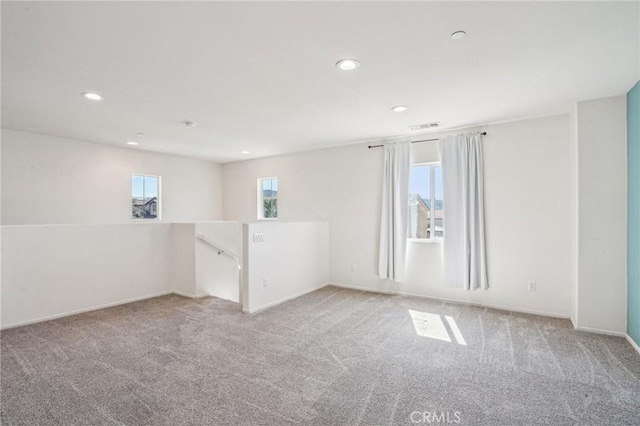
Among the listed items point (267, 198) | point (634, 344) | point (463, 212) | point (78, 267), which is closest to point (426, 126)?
point (463, 212)

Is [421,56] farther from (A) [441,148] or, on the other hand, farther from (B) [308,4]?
(A) [441,148]

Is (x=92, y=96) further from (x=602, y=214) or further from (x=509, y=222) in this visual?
(x=602, y=214)

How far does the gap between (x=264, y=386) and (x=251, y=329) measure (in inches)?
48.6

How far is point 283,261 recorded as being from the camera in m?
4.81

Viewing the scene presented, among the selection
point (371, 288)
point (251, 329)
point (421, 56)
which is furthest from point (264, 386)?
point (371, 288)

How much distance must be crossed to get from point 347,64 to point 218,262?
4.16m

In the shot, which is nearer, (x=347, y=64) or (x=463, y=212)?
(x=347, y=64)

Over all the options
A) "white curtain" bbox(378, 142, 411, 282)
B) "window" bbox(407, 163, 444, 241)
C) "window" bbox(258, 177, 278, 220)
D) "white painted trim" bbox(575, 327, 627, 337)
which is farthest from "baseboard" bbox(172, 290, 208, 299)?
"white painted trim" bbox(575, 327, 627, 337)

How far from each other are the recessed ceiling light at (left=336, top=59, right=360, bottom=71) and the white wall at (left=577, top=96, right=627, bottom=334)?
2910 mm

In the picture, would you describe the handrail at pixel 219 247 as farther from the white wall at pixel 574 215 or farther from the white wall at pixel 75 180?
the white wall at pixel 574 215

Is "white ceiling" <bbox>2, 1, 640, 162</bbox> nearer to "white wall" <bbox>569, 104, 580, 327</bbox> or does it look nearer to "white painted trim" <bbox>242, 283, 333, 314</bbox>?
"white wall" <bbox>569, 104, 580, 327</bbox>

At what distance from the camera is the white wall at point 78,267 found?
3752 millimetres

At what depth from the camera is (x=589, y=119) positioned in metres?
3.47

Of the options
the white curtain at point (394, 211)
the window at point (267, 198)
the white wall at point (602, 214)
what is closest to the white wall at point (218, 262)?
the window at point (267, 198)
